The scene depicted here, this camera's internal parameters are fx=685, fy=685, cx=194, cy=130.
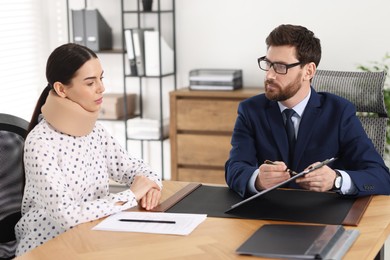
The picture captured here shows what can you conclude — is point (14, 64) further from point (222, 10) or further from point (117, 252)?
point (117, 252)

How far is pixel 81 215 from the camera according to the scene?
204 centimetres

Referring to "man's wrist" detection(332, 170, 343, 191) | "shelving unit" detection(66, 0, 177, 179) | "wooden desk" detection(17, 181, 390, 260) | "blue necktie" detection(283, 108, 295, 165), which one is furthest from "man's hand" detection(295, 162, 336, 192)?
"shelving unit" detection(66, 0, 177, 179)

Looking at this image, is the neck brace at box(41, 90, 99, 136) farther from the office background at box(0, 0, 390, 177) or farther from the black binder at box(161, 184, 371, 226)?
the office background at box(0, 0, 390, 177)

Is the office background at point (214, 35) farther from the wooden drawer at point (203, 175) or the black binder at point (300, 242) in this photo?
the black binder at point (300, 242)

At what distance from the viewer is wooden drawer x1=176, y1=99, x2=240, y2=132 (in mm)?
4559

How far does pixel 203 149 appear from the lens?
4.68m

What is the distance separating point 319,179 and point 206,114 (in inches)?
96.0

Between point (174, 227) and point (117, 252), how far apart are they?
0.81ft

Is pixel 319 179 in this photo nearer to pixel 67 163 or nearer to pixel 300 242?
pixel 300 242

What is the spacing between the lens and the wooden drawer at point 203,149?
4.61 m

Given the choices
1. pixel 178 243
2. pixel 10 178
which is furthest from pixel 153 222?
pixel 10 178

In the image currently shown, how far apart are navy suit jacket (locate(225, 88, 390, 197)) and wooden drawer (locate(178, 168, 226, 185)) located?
6.62 ft

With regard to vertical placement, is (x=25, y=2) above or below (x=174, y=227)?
above

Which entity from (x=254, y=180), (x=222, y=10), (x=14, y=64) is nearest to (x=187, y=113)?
(x=222, y=10)
